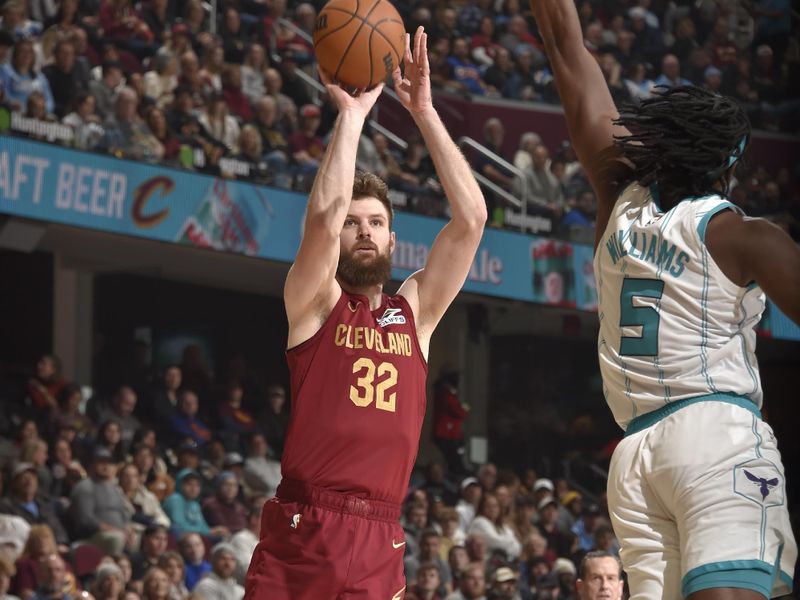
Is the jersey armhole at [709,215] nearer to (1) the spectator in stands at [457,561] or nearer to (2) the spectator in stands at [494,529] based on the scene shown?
(1) the spectator in stands at [457,561]

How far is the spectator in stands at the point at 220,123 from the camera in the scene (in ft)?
39.9

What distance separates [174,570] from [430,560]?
8.24ft

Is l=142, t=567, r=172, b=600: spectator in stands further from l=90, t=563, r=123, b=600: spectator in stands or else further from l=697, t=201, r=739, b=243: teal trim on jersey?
l=697, t=201, r=739, b=243: teal trim on jersey

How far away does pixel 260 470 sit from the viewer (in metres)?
11.9

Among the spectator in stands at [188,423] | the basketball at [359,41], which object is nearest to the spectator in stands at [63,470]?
the spectator in stands at [188,423]

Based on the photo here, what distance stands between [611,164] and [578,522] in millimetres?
10263

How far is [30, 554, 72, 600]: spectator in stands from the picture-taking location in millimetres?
8812

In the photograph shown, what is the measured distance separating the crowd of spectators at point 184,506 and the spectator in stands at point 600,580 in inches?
166

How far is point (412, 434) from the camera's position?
4055 millimetres

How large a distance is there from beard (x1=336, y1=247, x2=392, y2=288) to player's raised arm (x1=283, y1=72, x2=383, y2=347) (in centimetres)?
11

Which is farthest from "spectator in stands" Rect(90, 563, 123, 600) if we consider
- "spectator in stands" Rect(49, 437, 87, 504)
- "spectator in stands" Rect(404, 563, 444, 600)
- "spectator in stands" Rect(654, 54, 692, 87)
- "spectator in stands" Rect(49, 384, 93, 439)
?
"spectator in stands" Rect(654, 54, 692, 87)

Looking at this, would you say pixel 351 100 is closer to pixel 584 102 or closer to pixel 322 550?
pixel 584 102

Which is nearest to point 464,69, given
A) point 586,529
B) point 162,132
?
point 162,132

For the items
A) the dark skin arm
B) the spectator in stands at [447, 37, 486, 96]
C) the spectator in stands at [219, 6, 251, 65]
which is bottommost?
the dark skin arm
